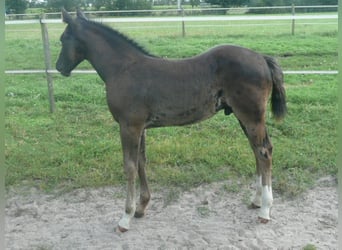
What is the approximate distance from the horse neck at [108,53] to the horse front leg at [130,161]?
1.64 feet

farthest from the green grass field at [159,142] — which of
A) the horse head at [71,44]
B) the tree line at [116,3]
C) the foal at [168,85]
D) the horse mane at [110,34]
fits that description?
the tree line at [116,3]

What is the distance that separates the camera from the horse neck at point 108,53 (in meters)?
3.34

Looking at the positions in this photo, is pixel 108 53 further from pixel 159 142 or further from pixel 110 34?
pixel 159 142

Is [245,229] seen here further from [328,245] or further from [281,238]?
[328,245]

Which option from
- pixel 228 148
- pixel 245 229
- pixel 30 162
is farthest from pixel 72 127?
pixel 245 229

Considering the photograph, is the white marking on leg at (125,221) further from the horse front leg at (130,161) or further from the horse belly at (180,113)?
the horse belly at (180,113)

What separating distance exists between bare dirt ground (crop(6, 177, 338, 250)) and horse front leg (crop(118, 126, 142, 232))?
0.11 meters

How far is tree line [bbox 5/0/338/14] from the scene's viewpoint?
5268 mm

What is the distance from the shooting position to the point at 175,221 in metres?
3.45

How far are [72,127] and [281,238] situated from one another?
3.52 meters

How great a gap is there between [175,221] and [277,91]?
141 centimetres

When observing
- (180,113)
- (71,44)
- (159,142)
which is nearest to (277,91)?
(180,113)

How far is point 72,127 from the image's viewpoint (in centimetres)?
573

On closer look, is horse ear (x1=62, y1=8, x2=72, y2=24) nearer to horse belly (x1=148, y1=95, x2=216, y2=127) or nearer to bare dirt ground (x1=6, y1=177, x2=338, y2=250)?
horse belly (x1=148, y1=95, x2=216, y2=127)
